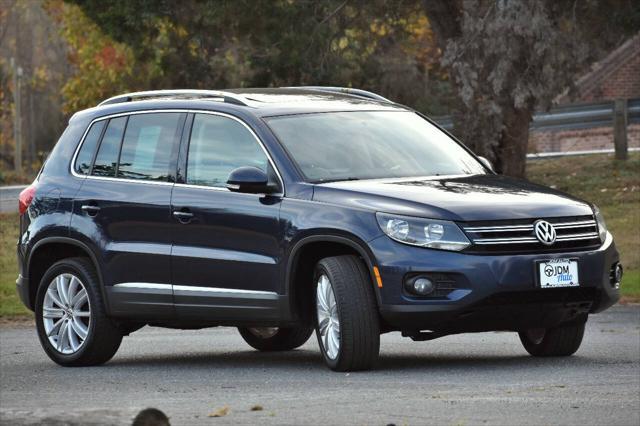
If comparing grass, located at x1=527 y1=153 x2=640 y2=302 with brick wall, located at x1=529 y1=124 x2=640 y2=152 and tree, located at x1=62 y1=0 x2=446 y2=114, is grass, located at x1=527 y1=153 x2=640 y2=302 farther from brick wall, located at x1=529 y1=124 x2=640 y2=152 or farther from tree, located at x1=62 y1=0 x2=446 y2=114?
brick wall, located at x1=529 y1=124 x2=640 y2=152

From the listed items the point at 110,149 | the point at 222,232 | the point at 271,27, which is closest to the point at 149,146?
the point at 110,149

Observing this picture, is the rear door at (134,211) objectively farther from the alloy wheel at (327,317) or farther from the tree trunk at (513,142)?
the tree trunk at (513,142)

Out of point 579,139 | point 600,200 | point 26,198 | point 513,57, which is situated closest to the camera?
point 26,198

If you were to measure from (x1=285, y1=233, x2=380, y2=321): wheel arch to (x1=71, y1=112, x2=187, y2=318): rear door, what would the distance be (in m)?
1.09

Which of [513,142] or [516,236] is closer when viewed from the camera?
[516,236]

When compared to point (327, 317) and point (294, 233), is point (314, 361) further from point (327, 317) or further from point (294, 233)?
point (294, 233)

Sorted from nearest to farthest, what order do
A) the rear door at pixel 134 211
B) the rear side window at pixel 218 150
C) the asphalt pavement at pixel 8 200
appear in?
the rear side window at pixel 218 150 < the rear door at pixel 134 211 < the asphalt pavement at pixel 8 200

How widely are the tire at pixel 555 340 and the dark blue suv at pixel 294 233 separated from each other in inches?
0.5

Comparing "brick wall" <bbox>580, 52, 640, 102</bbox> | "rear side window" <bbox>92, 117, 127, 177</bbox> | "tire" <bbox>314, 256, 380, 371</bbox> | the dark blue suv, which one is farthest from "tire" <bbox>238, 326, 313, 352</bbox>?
"brick wall" <bbox>580, 52, 640, 102</bbox>

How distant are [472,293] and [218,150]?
2.30m

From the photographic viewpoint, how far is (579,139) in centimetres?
5038

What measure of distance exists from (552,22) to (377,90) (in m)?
21.8

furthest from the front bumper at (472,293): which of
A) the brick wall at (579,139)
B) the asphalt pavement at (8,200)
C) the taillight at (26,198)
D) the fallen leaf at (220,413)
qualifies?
the brick wall at (579,139)

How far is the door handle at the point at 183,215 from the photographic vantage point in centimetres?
1116
